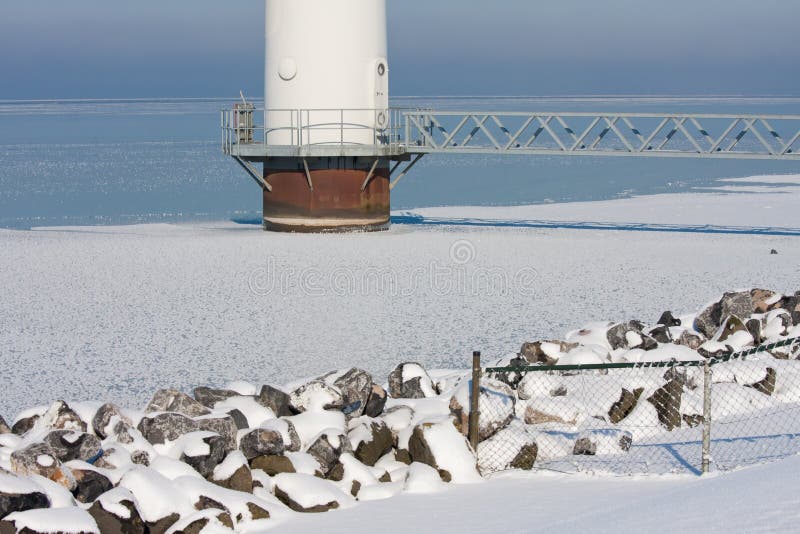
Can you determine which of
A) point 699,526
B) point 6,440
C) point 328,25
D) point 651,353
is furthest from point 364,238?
point 699,526

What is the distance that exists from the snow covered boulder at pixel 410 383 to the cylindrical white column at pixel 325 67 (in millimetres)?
11511

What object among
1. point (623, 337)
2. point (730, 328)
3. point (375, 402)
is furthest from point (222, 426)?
point (730, 328)

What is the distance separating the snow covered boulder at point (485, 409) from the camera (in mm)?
8914

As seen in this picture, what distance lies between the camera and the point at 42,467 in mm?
7828

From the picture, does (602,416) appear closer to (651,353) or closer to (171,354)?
(651,353)

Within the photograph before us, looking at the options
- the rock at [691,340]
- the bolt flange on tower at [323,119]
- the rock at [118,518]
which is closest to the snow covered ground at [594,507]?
the rock at [118,518]

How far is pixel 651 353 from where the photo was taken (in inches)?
419

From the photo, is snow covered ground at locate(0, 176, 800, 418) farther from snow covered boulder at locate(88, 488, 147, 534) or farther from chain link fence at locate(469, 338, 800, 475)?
snow covered boulder at locate(88, 488, 147, 534)

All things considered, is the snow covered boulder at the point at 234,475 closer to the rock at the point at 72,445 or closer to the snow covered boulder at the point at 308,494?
the snow covered boulder at the point at 308,494

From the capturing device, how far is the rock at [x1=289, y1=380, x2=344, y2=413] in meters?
9.53

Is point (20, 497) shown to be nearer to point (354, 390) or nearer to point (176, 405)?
point (176, 405)

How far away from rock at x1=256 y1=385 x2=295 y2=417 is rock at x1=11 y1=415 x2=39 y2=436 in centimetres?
167

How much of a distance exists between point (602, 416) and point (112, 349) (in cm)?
567

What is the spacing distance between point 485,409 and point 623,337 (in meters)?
3.35
